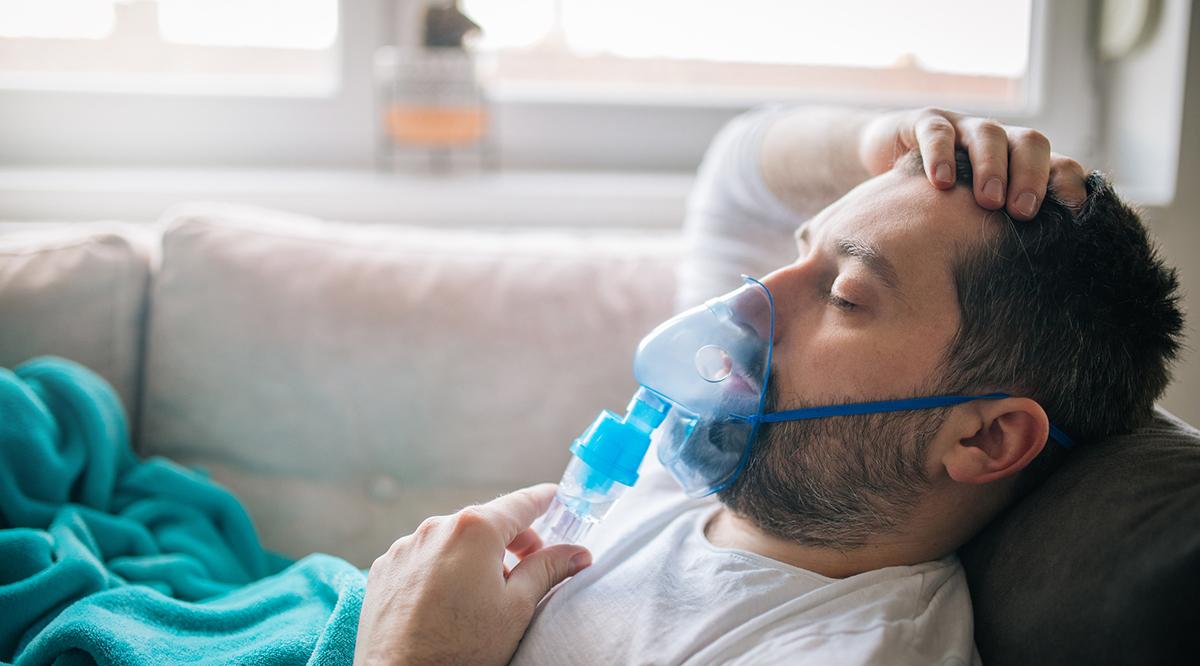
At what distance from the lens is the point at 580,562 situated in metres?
0.99

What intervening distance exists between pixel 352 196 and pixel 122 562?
904mm

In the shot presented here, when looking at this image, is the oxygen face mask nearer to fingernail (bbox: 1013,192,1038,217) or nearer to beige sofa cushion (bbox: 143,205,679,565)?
fingernail (bbox: 1013,192,1038,217)

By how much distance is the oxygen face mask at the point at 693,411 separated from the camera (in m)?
0.94

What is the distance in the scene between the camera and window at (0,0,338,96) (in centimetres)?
204

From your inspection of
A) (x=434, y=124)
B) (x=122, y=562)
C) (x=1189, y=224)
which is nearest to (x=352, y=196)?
(x=434, y=124)

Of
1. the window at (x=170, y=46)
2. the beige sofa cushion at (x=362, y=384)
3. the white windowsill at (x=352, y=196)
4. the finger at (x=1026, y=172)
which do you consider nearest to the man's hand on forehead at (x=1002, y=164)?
the finger at (x=1026, y=172)

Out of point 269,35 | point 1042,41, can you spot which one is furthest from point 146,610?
point 1042,41

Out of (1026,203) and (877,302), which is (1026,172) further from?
(877,302)

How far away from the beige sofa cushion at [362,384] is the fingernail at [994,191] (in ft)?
2.16

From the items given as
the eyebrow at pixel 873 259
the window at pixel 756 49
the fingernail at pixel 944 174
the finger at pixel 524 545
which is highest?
the window at pixel 756 49

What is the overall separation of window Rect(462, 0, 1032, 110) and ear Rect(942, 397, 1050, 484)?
1516 millimetres

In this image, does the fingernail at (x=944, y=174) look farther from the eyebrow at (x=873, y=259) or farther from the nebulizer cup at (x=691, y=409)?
the nebulizer cup at (x=691, y=409)

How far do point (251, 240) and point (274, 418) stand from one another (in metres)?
0.29

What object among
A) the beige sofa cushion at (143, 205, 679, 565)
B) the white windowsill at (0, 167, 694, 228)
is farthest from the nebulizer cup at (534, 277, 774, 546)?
the white windowsill at (0, 167, 694, 228)
